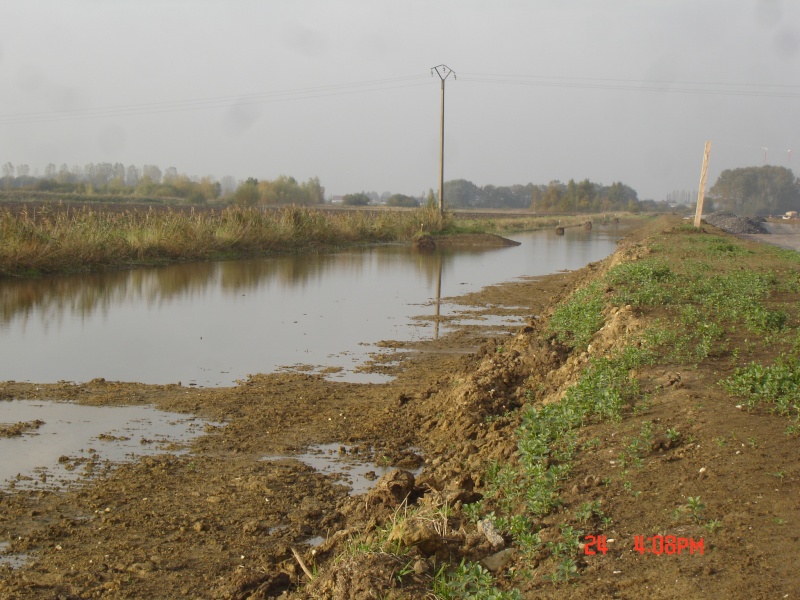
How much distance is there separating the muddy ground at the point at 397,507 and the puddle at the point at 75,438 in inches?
8.7

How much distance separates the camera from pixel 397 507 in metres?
5.11

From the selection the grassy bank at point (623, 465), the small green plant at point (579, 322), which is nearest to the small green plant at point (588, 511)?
the grassy bank at point (623, 465)

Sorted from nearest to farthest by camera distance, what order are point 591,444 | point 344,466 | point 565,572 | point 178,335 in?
1. point 565,572
2. point 591,444
3. point 344,466
4. point 178,335

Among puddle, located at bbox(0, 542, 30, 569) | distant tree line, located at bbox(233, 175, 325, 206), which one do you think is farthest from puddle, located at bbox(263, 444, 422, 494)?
distant tree line, located at bbox(233, 175, 325, 206)

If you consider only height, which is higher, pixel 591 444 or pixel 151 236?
pixel 151 236

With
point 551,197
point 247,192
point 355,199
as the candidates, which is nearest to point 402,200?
point 355,199

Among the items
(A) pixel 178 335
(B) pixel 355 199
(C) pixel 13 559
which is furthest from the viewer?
(B) pixel 355 199

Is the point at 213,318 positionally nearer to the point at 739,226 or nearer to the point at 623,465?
the point at 623,465

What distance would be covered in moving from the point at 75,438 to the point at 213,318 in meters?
7.47

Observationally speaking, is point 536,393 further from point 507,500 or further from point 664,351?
point 507,500

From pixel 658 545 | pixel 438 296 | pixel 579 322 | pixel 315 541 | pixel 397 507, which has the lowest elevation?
pixel 438 296

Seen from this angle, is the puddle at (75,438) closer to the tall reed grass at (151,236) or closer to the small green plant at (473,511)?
the small green plant at (473,511)

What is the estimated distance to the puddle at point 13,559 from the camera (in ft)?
15.9

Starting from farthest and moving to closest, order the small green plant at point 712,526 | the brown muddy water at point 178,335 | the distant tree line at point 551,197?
the distant tree line at point 551,197
the brown muddy water at point 178,335
the small green plant at point 712,526
